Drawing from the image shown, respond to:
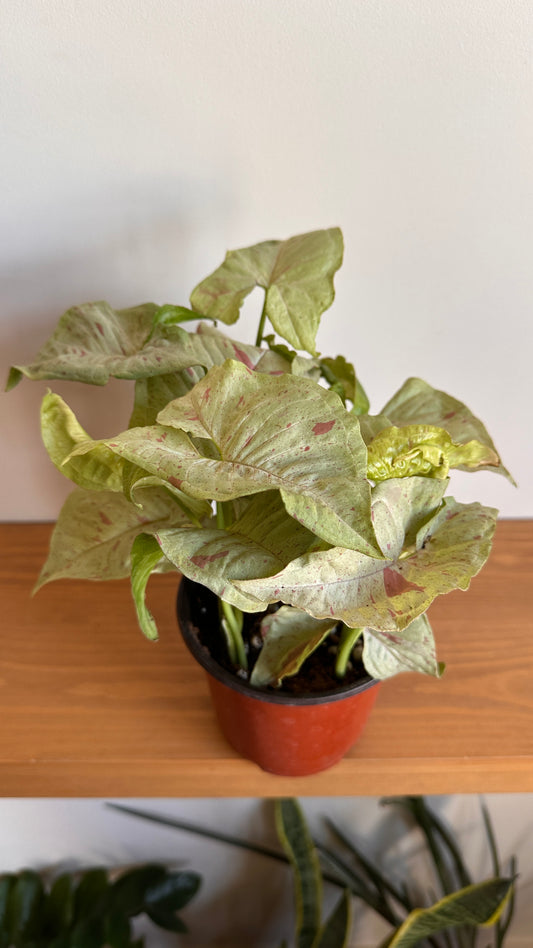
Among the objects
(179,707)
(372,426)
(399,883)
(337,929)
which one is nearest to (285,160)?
(372,426)

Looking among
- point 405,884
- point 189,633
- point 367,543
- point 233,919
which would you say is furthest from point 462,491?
point 233,919

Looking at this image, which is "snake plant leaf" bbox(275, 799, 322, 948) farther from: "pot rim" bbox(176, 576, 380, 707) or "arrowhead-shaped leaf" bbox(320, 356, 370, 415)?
"arrowhead-shaped leaf" bbox(320, 356, 370, 415)

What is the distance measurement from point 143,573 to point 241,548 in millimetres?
63

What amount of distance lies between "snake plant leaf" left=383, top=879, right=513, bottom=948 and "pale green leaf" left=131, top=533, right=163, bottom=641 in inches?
20.8

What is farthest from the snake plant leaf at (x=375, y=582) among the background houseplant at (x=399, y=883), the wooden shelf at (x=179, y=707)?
the background houseplant at (x=399, y=883)

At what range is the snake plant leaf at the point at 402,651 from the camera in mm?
468

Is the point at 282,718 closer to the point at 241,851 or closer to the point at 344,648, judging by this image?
the point at 344,648

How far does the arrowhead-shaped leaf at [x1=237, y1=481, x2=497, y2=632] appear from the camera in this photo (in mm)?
343

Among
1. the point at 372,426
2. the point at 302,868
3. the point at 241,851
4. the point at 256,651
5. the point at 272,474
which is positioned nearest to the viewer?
the point at 272,474

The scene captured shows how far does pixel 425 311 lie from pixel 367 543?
0.41m

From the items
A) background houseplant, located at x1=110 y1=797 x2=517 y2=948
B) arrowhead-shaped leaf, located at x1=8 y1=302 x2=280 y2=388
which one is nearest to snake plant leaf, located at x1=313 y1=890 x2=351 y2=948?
background houseplant, located at x1=110 y1=797 x2=517 y2=948

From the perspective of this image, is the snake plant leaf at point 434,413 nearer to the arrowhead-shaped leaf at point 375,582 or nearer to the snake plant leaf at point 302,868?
the arrowhead-shaped leaf at point 375,582

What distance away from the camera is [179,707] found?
Answer: 2.06 feet

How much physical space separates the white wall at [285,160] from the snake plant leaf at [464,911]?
0.54m
